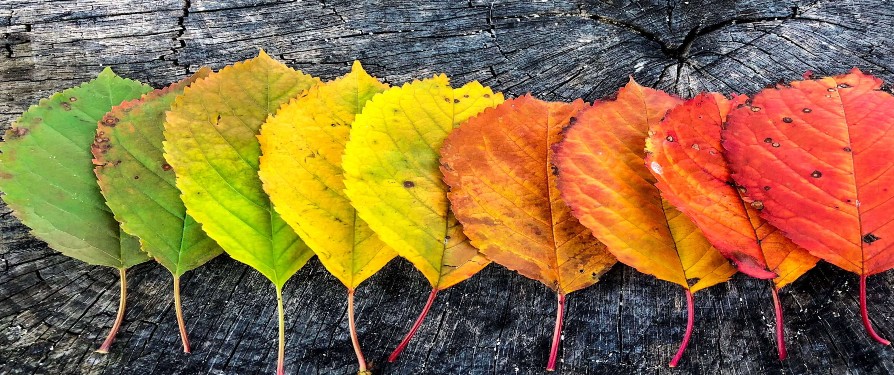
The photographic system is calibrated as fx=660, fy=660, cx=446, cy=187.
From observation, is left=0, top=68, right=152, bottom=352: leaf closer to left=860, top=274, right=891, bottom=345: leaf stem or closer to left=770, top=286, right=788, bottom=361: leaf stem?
left=770, top=286, right=788, bottom=361: leaf stem

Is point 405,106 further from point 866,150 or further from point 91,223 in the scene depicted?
point 866,150

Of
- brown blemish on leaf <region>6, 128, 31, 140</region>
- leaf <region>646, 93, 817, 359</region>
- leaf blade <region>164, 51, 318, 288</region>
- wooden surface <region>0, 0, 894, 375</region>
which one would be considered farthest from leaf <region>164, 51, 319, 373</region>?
leaf <region>646, 93, 817, 359</region>

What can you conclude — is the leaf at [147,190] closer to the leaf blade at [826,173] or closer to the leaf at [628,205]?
the leaf at [628,205]

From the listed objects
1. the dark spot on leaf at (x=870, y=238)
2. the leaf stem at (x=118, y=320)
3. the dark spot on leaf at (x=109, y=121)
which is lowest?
the leaf stem at (x=118, y=320)

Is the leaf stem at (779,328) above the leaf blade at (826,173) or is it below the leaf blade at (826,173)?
below

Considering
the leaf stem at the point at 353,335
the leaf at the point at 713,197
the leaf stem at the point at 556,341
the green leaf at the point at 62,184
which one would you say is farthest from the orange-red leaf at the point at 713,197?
the green leaf at the point at 62,184

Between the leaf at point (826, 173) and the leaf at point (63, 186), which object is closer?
the leaf at point (826, 173)
